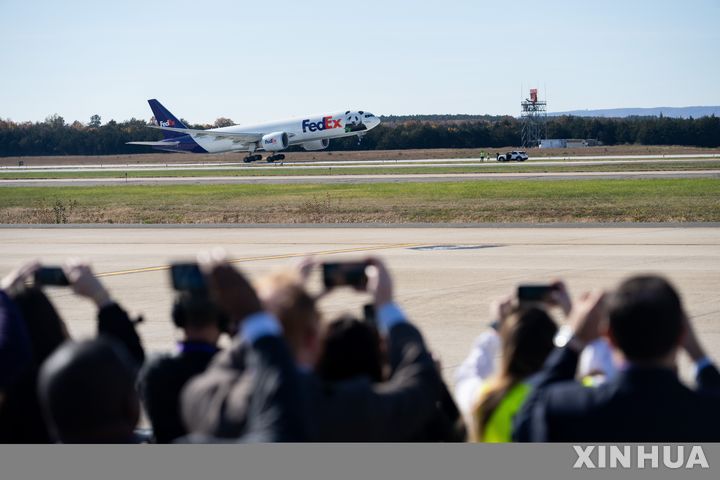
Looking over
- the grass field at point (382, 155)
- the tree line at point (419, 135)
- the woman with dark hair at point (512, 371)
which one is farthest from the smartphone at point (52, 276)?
the tree line at point (419, 135)

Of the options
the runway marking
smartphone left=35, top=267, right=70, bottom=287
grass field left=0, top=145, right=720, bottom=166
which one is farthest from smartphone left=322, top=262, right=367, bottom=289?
grass field left=0, top=145, right=720, bottom=166

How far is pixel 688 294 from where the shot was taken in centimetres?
1594

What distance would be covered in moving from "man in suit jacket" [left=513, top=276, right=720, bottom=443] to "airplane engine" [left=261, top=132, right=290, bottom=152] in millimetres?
97625

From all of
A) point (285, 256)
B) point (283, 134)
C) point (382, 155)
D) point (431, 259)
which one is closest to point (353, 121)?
point (283, 134)

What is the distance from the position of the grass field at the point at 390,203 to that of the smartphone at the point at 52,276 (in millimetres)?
28726

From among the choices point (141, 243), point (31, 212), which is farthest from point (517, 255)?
point (31, 212)

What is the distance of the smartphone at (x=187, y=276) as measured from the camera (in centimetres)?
427

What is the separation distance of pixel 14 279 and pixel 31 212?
1569 inches

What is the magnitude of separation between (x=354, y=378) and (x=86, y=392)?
126 centimetres

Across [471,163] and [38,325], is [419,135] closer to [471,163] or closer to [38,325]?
[471,163]

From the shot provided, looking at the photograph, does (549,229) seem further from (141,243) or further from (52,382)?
(52,382)

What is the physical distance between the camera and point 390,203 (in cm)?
4306

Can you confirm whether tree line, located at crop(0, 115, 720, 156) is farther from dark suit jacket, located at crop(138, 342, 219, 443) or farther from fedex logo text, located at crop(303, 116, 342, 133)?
dark suit jacket, located at crop(138, 342, 219, 443)

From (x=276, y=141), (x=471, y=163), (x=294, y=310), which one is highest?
(x=294, y=310)
